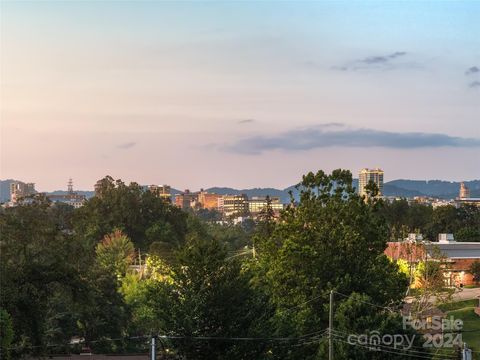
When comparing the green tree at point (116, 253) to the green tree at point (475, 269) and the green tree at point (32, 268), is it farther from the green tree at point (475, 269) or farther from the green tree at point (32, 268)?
the green tree at point (475, 269)

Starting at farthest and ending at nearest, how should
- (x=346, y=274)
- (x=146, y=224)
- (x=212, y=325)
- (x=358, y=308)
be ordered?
(x=146, y=224), (x=346, y=274), (x=358, y=308), (x=212, y=325)

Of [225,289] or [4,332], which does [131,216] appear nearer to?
[225,289]

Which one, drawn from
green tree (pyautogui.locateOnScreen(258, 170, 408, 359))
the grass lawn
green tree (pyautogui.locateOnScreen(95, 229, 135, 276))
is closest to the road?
the grass lawn

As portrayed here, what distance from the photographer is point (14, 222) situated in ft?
76.4

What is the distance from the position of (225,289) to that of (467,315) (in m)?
30.6

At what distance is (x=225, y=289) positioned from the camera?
22.1 meters

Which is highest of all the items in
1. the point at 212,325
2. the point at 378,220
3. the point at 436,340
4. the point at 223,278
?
the point at 378,220

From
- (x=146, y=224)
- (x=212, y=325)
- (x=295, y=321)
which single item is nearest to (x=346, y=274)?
(x=295, y=321)

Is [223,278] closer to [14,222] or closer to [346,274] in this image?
[346,274]

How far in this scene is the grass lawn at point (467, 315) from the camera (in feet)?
132

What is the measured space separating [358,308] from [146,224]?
65.5 meters

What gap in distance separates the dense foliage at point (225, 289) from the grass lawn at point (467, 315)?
47.1 feet

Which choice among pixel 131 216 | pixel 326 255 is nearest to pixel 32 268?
pixel 326 255

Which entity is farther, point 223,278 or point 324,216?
point 324,216
